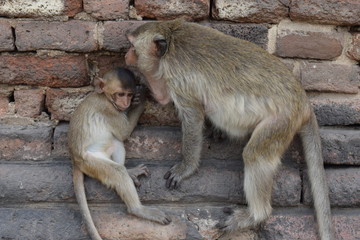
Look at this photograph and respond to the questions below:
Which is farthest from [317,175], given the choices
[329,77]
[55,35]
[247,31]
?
[55,35]

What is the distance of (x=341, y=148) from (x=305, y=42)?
62cm

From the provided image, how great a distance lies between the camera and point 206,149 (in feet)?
9.41

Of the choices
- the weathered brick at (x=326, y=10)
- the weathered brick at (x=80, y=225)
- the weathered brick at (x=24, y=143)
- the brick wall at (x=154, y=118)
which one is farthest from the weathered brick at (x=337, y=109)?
→ the weathered brick at (x=24, y=143)

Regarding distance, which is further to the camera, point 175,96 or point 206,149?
point 206,149

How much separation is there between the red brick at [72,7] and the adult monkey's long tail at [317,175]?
4.52 feet

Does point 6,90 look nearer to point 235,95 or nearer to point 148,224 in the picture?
point 148,224

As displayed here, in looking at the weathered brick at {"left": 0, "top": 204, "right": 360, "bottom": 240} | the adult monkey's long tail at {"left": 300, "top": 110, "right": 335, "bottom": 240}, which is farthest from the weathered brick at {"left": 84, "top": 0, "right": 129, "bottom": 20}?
the adult monkey's long tail at {"left": 300, "top": 110, "right": 335, "bottom": 240}

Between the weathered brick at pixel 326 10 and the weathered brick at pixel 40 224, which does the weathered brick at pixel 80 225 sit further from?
the weathered brick at pixel 326 10

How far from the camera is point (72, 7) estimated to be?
8.77ft

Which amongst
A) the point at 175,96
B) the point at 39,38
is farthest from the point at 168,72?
the point at 39,38

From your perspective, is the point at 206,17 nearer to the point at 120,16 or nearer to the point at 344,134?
the point at 120,16

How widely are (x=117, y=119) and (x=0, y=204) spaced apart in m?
0.77

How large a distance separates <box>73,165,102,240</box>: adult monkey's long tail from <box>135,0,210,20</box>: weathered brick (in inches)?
36.6

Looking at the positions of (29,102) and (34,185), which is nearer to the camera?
(34,185)
